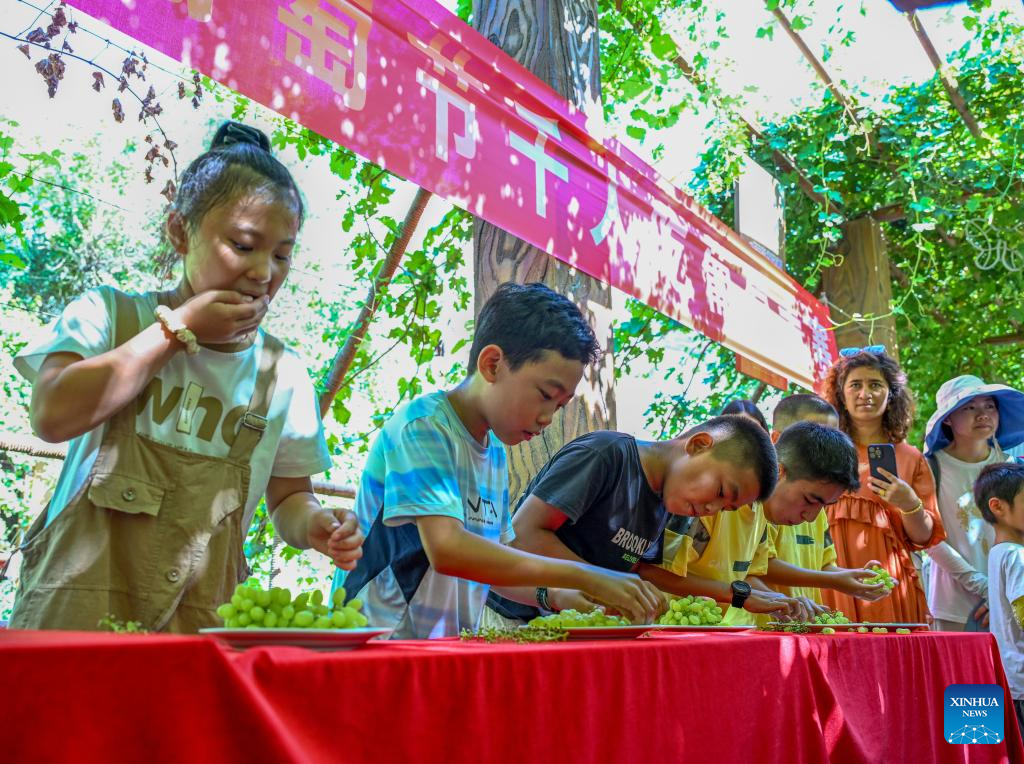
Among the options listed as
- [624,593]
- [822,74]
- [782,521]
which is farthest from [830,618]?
[822,74]

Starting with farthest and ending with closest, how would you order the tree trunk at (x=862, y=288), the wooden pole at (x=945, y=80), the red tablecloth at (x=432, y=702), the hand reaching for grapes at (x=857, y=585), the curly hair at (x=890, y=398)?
1. the tree trunk at (x=862, y=288)
2. the wooden pole at (x=945, y=80)
3. the curly hair at (x=890, y=398)
4. the hand reaching for grapes at (x=857, y=585)
5. the red tablecloth at (x=432, y=702)

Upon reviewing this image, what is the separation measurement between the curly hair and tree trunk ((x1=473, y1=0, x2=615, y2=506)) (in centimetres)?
149

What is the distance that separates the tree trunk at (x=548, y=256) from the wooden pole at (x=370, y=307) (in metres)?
0.33

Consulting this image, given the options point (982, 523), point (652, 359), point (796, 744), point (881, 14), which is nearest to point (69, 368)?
point (796, 744)

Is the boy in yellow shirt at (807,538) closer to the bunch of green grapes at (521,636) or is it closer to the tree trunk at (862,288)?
the bunch of green grapes at (521,636)

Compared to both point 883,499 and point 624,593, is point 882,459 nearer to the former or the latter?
point 883,499

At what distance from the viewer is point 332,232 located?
24.3 feet

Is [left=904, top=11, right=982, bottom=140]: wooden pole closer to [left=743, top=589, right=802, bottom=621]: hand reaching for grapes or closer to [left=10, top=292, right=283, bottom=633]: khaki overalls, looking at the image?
[left=743, top=589, right=802, bottom=621]: hand reaching for grapes

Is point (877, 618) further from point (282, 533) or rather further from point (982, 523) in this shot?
point (282, 533)

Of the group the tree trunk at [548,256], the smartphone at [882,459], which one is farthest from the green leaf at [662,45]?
the smartphone at [882,459]

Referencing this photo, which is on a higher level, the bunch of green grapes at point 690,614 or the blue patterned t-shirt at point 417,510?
the blue patterned t-shirt at point 417,510

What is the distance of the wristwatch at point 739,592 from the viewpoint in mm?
2877

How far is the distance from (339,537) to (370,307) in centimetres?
237

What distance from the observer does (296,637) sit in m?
1.11
